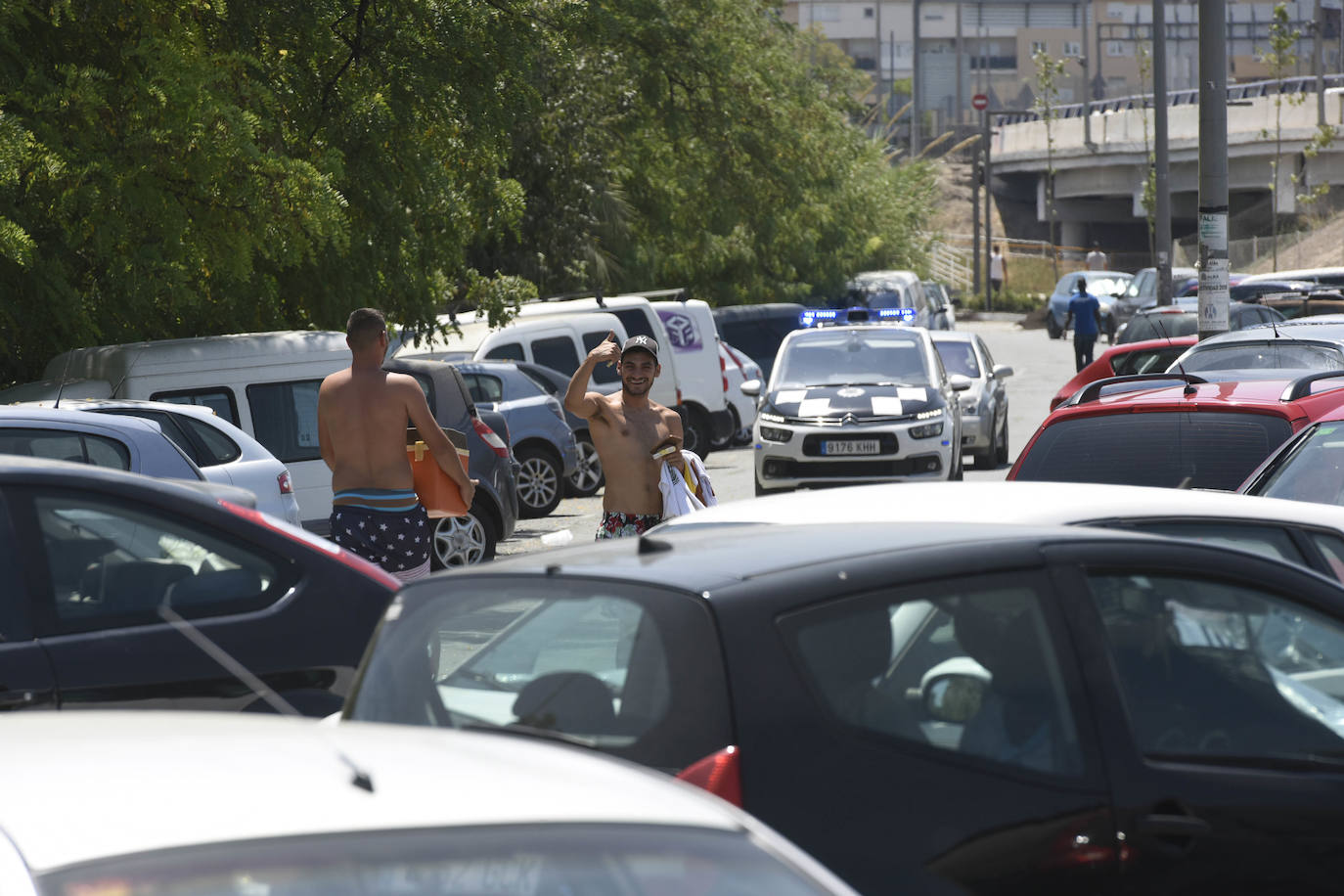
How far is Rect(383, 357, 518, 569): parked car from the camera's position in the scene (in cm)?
1240

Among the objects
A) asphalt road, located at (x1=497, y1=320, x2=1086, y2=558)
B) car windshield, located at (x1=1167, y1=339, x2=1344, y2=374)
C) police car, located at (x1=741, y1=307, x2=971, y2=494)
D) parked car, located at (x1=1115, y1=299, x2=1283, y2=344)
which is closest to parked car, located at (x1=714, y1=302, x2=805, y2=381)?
A: asphalt road, located at (x1=497, y1=320, x2=1086, y2=558)

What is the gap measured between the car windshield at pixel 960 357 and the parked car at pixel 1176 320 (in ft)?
9.96

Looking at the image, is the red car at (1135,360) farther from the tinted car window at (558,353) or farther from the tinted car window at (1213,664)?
the tinted car window at (1213,664)

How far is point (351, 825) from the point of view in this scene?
1.93 metres

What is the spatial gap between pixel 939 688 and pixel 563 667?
72 centimetres

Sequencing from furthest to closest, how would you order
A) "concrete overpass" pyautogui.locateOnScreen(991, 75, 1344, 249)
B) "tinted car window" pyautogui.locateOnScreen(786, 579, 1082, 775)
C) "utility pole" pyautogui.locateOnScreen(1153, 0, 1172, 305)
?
"concrete overpass" pyautogui.locateOnScreen(991, 75, 1344, 249)
"utility pole" pyautogui.locateOnScreen(1153, 0, 1172, 305)
"tinted car window" pyautogui.locateOnScreen(786, 579, 1082, 775)

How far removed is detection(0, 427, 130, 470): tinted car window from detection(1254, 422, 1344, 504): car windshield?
16.4ft

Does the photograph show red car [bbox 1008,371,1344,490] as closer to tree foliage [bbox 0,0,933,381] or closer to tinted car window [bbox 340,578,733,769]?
tinted car window [bbox 340,578,733,769]

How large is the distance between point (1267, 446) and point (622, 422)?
289 cm

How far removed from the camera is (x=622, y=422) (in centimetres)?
786

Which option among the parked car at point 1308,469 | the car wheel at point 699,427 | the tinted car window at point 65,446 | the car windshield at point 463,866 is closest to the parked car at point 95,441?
the tinted car window at point 65,446

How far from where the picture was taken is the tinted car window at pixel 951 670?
3242mm

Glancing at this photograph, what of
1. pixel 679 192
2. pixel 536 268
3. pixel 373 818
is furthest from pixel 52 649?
pixel 679 192

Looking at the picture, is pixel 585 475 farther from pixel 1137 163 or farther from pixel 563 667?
pixel 1137 163
